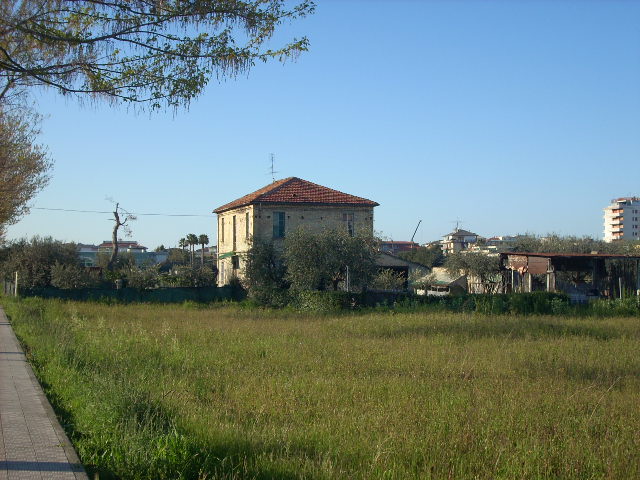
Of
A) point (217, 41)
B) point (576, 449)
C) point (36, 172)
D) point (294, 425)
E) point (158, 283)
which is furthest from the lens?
point (158, 283)

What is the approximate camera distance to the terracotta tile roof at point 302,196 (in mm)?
47094

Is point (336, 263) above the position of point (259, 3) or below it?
below

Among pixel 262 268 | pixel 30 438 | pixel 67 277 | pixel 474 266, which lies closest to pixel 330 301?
pixel 262 268

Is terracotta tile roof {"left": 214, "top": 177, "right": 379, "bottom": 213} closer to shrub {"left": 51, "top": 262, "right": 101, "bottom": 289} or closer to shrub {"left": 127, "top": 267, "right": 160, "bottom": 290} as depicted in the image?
shrub {"left": 127, "top": 267, "right": 160, "bottom": 290}

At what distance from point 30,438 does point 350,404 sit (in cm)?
401

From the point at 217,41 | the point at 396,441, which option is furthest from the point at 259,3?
the point at 396,441

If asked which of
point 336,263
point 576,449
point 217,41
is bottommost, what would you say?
point 576,449

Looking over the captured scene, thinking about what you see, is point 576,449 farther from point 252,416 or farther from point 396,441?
point 252,416

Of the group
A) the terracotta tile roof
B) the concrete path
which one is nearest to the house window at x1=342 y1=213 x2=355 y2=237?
the terracotta tile roof

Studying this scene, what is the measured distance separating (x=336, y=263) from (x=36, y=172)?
14218 mm

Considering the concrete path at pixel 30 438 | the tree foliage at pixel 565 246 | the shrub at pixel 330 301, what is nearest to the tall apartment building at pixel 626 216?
the tree foliage at pixel 565 246

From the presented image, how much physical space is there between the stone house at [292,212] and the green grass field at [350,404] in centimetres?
2783

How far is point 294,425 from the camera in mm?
8500

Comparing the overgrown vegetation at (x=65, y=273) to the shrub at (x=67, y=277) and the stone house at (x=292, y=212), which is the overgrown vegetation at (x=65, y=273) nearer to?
the shrub at (x=67, y=277)
